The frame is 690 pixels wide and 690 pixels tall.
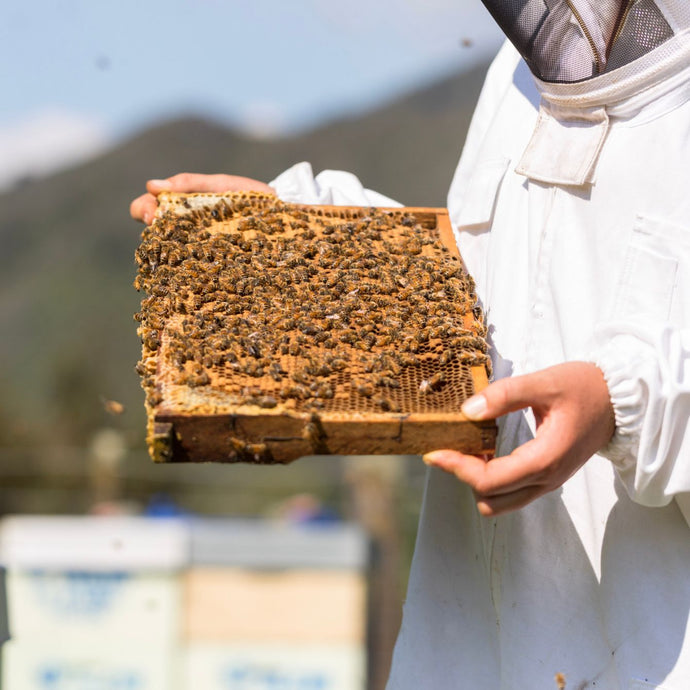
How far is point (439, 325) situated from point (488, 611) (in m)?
0.68

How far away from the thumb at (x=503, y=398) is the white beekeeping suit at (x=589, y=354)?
153 mm

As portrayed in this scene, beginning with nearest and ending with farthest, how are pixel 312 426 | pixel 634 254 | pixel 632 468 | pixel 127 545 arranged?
pixel 312 426
pixel 632 468
pixel 634 254
pixel 127 545

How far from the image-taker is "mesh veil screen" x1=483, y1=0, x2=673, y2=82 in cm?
169

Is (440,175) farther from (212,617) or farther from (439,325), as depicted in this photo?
(439,325)

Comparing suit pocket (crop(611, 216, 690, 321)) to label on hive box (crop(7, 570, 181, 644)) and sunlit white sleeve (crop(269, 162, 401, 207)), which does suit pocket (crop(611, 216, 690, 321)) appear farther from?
label on hive box (crop(7, 570, 181, 644))

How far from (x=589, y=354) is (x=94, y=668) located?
9.46 ft

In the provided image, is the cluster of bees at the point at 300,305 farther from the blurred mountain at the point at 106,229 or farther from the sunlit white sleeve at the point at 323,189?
the blurred mountain at the point at 106,229

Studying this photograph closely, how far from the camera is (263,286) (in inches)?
73.4

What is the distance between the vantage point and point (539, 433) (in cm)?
149

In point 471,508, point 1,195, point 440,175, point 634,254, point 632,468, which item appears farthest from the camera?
point 1,195

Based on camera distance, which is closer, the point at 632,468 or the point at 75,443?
the point at 632,468

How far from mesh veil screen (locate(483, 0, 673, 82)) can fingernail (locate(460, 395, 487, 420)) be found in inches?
28.8

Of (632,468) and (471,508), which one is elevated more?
(632,468)

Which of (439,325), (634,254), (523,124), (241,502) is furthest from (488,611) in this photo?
(241,502)
